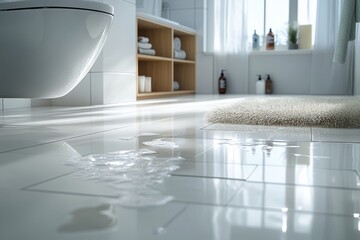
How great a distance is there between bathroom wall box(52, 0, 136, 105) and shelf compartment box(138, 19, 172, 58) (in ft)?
3.18

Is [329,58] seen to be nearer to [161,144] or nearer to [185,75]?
[185,75]

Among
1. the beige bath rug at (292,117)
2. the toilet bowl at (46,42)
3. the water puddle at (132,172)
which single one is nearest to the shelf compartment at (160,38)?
the toilet bowl at (46,42)

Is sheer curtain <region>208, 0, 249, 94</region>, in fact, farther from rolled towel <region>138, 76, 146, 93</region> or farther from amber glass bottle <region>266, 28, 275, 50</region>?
rolled towel <region>138, 76, 146, 93</region>

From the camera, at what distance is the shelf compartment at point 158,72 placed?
14.4ft

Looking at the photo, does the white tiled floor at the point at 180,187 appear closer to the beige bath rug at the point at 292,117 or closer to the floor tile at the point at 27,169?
the floor tile at the point at 27,169

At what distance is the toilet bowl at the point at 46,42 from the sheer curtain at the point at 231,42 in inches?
122

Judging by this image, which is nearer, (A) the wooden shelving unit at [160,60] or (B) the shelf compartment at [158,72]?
(A) the wooden shelving unit at [160,60]

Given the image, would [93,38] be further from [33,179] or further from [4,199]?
[4,199]

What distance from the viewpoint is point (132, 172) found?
81cm

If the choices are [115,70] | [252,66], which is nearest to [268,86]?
[252,66]

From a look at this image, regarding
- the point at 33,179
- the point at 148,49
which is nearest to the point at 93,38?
the point at 33,179

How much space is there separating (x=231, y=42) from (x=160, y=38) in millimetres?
873

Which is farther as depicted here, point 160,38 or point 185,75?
point 185,75

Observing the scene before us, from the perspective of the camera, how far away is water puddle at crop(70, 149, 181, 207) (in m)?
0.64
